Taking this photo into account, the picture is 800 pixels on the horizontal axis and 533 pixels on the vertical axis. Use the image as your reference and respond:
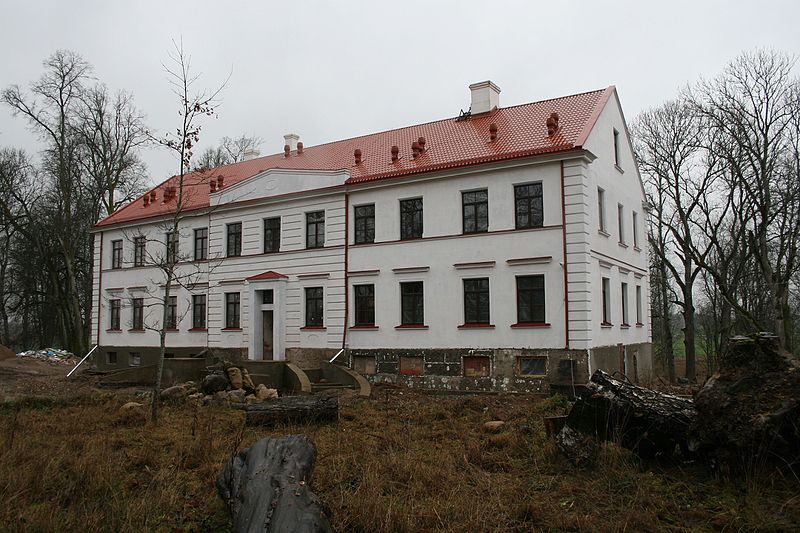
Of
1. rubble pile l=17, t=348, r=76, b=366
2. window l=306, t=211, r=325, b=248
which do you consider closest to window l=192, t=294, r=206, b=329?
window l=306, t=211, r=325, b=248

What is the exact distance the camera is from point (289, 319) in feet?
78.4

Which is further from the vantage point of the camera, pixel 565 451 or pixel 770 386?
pixel 565 451

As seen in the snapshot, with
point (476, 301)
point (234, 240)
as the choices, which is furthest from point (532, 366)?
point (234, 240)

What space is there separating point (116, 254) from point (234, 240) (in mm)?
8617

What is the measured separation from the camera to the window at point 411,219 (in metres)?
21.5

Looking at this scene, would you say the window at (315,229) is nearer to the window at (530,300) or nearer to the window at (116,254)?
the window at (530,300)

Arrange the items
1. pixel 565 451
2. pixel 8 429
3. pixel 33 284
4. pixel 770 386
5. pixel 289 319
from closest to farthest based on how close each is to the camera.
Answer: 1. pixel 770 386
2. pixel 565 451
3. pixel 8 429
4. pixel 289 319
5. pixel 33 284

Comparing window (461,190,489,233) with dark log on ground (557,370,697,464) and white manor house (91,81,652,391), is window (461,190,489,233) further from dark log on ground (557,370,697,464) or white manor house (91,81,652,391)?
dark log on ground (557,370,697,464)

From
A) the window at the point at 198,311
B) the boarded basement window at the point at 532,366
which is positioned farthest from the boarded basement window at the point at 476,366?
the window at the point at 198,311

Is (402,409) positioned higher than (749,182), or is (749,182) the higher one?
(749,182)

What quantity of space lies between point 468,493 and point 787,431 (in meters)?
3.44

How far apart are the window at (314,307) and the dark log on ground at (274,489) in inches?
658

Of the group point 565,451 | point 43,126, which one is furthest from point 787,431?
point 43,126

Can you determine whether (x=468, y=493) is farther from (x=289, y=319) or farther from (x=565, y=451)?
(x=289, y=319)
